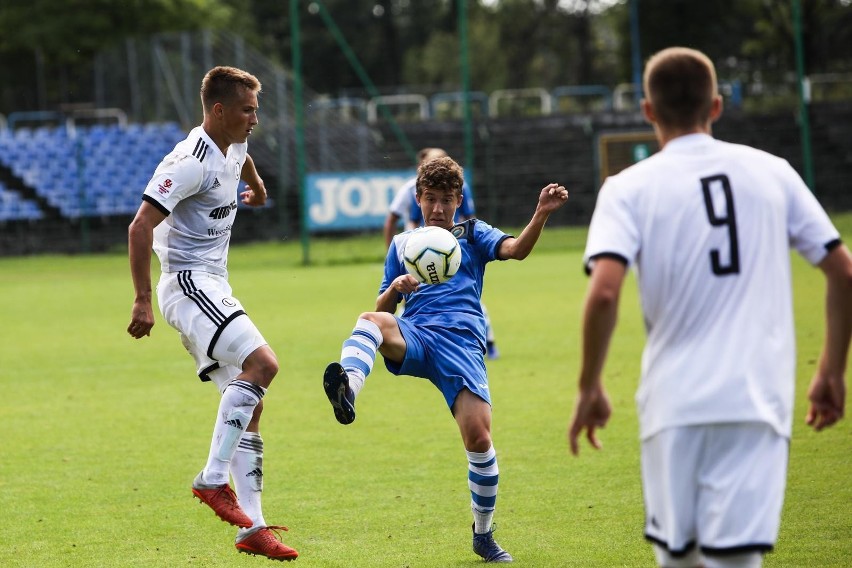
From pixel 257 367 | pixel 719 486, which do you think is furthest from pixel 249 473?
pixel 719 486

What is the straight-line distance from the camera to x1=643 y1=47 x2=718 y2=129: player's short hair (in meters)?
3.39

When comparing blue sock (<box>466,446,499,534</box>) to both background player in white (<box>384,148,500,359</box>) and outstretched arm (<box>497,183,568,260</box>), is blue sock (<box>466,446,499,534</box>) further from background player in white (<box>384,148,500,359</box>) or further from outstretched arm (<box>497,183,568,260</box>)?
background player in white (<box>384,148,500,359</box>)

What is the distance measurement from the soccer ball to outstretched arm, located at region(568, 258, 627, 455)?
1967 mm

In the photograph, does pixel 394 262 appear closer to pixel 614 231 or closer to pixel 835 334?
pixel 614 231

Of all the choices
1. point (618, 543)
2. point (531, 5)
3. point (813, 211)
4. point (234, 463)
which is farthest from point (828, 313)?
point (531, 5)

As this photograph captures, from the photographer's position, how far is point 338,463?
7.45 meters

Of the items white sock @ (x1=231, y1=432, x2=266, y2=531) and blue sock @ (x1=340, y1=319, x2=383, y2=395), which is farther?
white sock @ (x1=231, y1=432, x2=266, y2=531)

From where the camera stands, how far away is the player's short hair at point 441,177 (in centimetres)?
547

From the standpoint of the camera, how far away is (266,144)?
103 feet

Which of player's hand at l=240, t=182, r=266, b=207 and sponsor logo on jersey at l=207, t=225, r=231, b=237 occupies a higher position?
player's hand at l=240, t=182, r=266, b=207

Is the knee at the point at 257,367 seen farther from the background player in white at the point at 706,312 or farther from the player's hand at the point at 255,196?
the background player in white at the point at 706,312

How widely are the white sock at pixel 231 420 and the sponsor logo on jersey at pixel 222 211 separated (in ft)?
2.51

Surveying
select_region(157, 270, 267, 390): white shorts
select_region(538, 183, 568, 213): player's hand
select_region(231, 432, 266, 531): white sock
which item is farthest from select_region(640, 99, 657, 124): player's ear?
select_region(231, 432, 266, 531): white sock

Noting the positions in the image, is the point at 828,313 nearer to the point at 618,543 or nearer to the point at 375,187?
the point at 618,543
